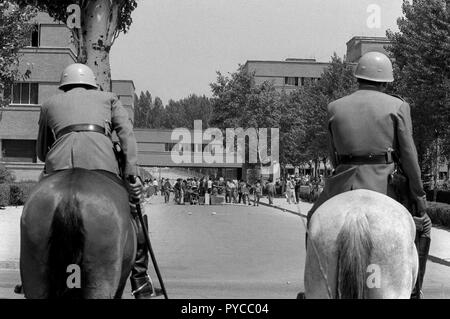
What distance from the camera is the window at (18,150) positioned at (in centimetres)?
4441

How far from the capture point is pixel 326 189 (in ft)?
17.9

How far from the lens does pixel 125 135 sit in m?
5.87

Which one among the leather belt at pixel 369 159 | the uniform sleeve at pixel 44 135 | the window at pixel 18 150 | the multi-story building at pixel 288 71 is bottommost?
the window at pixel 18 150

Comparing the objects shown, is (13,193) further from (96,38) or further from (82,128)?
(82,128)

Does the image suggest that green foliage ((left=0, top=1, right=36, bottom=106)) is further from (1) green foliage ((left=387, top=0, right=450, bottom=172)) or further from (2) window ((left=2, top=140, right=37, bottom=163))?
(2) window ((left=2, top=140, right=37, bottom=163))

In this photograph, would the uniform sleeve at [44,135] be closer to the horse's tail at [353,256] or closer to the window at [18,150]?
the horse's tail at [353,256]

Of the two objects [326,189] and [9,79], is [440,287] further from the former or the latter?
[9,79]

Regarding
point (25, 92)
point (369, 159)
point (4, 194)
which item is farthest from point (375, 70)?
point (25, 92)

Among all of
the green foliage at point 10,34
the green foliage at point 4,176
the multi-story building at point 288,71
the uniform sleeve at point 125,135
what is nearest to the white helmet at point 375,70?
the uniform sleeve at point 125,135

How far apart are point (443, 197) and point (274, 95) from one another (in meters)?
26.9

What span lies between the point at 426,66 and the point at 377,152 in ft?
76.4

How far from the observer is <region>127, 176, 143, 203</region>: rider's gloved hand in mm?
5781

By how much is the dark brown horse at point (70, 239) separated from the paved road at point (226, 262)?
4.76 meters

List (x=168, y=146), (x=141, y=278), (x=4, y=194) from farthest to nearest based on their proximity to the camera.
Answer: (x=168, y=146) < (x=4, y=194) < (x=141, y=278)
